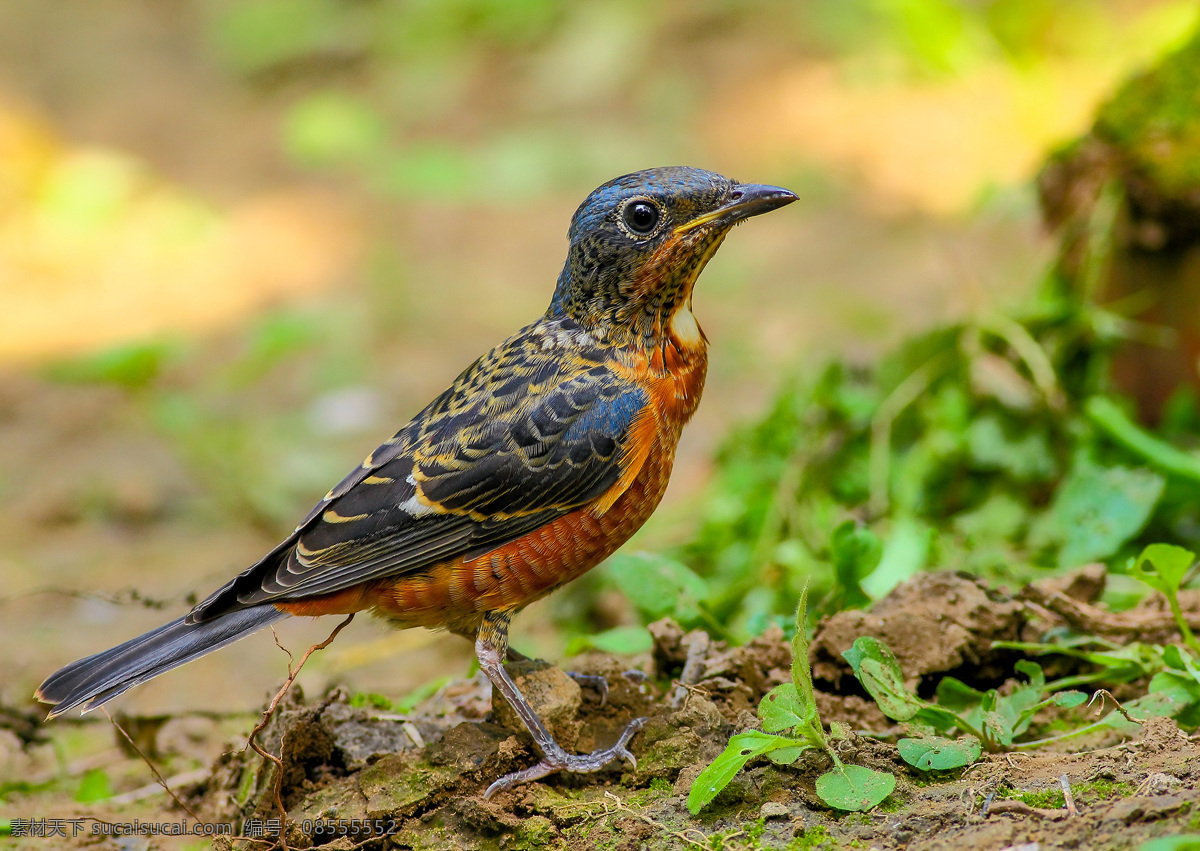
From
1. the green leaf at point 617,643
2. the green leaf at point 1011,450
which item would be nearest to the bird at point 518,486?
the green leaf at point 617,643

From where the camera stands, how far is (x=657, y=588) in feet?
13.0

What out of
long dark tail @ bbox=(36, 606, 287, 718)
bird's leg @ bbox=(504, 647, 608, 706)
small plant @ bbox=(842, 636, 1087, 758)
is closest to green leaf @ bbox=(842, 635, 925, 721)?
small plant @ bbox=(842, 636, 1087, 758)

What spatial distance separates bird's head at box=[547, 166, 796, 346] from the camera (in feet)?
11.5

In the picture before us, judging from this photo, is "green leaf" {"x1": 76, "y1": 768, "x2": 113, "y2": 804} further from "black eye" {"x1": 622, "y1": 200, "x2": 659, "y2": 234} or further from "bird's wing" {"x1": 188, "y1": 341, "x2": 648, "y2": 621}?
"black eye" {"x1": 622, "y1": 200, "x2": 659, "y2": 234}

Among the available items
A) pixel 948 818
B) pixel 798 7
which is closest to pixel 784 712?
pixel 948 818

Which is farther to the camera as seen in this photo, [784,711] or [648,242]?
[648,242]

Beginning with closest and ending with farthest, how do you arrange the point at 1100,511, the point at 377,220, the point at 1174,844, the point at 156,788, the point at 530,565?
the point at 1174,844
the point at 530,565
the point at 156,788
the point at 1100,511
the point at 377,220

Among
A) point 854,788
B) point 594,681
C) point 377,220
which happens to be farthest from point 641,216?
point 377,220

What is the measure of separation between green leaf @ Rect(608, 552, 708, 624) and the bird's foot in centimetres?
77

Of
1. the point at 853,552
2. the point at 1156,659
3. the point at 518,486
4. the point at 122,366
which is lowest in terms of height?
the point at 1156,659

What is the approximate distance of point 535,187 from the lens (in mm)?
10219

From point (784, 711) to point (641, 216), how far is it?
161 cm

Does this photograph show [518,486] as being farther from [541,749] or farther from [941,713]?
[941,713]

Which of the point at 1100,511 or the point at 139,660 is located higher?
the point at 139,660
